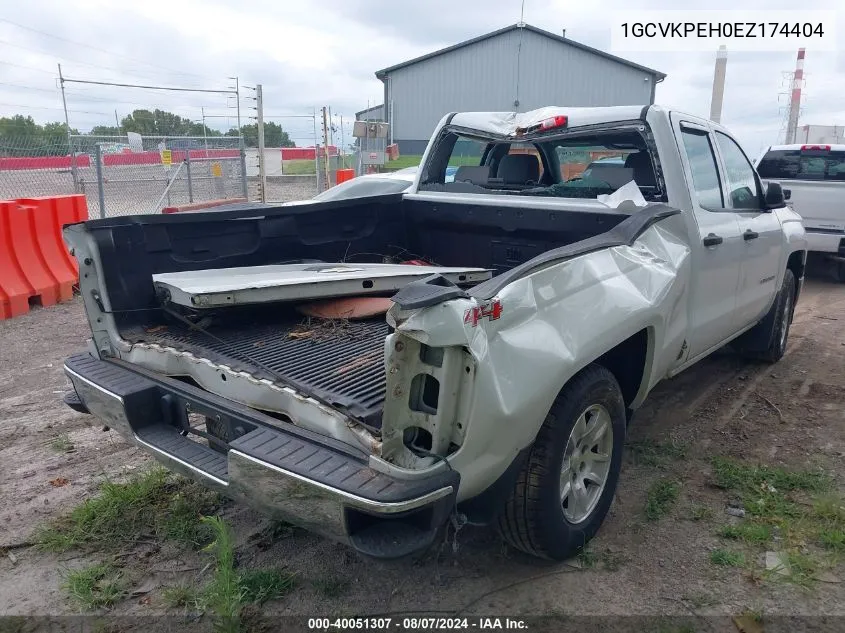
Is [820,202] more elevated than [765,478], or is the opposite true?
[820,202]

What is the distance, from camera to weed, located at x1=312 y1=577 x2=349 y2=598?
294 centimetres

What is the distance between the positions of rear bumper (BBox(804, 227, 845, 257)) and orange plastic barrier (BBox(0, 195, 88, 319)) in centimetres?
932

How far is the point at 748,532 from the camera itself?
3350 mm

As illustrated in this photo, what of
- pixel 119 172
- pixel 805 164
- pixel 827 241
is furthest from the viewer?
pixel 119 172

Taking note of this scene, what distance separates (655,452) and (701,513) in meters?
0.75

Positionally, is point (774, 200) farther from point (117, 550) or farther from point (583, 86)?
point (583, 86)

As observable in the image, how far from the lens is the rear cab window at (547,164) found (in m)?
4.25

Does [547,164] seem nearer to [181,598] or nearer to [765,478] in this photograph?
[765,478]

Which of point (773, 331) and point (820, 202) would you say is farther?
point (820, 202)

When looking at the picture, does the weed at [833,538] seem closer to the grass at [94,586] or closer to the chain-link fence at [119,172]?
the grass at [94,586]

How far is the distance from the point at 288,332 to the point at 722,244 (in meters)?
2.62

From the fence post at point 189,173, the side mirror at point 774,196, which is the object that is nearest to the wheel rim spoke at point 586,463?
the side mirror at point 774,196

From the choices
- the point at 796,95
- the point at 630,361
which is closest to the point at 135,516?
the point at 630,361

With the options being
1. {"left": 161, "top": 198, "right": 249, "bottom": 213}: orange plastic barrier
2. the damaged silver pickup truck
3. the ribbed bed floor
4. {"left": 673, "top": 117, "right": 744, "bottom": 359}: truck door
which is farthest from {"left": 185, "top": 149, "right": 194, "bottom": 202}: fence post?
{"left": 673, "top": 117, "right": 744, "bottom": 359}: truck door
